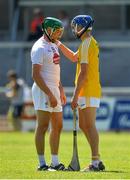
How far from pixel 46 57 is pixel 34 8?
20862 millimetres

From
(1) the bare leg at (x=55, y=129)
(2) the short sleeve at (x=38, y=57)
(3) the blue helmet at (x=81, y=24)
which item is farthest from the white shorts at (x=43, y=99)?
(3) the blue helmet at (x=81, y=24)

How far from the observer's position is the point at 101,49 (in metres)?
29.3

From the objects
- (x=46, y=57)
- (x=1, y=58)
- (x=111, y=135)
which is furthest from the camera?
(x=1, y=58)

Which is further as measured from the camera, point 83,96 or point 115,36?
point 115,36

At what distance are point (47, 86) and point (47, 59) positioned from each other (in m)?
0.43

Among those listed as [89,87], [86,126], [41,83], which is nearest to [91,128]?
[86,126]

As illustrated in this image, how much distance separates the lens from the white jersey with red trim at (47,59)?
13438 mm

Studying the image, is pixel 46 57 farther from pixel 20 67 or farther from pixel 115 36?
pixel 115 36

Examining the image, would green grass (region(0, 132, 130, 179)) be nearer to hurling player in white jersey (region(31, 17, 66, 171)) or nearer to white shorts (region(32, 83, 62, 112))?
hurling player in white jersey (region(31, 17, 66, 171))

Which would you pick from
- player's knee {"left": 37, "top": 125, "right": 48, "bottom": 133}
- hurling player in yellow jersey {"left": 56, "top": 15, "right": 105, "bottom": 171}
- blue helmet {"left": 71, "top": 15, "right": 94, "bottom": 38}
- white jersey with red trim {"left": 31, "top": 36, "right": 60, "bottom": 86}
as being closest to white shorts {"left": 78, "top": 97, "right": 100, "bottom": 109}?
hurling player in yellow jersey {"left": 56, "top": 15, "right": 105, "bottom": 171}

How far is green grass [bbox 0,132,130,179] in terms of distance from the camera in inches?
501

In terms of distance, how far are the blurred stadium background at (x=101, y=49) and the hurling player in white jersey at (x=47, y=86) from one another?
13695mm

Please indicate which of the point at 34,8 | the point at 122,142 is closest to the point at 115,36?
the point at 34,8

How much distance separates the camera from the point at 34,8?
34156 millimetres
